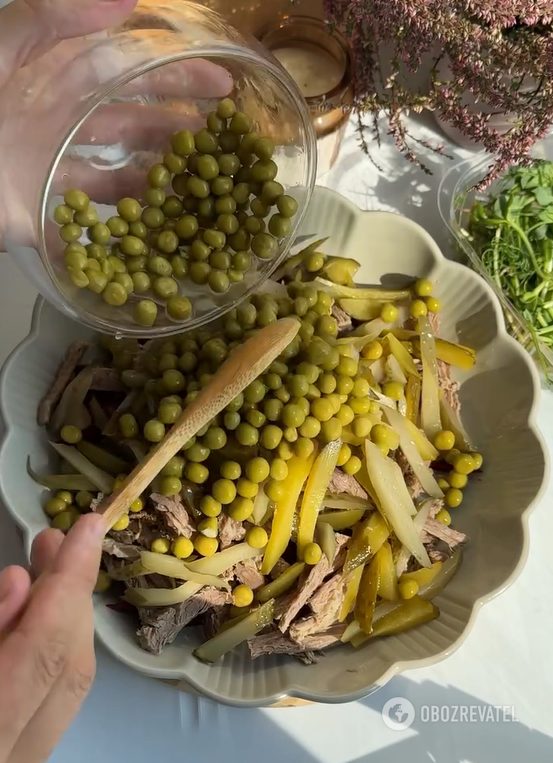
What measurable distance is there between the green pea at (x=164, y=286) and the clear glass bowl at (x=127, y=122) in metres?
0.03

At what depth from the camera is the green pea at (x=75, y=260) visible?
880 millimetres

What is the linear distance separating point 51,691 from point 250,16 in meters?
1.23

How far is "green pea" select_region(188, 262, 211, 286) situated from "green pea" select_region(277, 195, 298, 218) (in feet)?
0.43

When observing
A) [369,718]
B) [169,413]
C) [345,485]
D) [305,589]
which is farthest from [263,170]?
[369,718]

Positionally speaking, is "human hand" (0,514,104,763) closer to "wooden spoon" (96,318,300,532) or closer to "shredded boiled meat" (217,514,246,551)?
"wooden spoon" (96,318,300,532)

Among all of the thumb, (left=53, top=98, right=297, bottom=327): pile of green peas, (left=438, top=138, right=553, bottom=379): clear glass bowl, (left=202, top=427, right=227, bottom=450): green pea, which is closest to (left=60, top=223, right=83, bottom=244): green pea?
(left=53, top=98, right=297, bottom=327): pile of green peas

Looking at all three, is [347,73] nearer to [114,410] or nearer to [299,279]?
[299,279]

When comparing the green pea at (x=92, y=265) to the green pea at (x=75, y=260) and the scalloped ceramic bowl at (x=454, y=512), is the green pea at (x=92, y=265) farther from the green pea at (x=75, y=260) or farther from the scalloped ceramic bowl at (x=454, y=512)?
the scalloped ceramic bowl at (x=454, y=512)

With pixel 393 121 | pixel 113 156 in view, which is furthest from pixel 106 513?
pixel 393 121

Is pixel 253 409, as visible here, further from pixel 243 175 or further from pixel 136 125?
pixel 136 125

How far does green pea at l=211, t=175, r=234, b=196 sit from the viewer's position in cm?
93

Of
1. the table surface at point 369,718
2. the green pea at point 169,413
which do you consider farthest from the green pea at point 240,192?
the table surface at point 369,718

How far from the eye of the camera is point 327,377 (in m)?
1.02

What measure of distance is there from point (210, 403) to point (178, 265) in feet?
0.72
